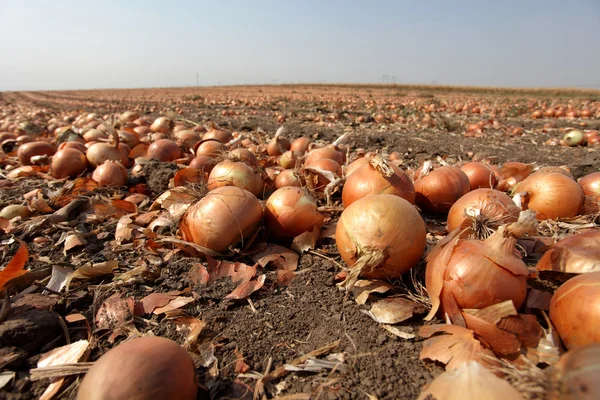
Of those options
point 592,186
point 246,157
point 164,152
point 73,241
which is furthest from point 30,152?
point 592,186

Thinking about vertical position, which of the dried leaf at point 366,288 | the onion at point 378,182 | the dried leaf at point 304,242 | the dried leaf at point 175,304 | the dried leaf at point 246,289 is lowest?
the dried leaf at point 175,304

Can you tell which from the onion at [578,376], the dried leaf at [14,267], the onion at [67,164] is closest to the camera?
the onion at [578,376]

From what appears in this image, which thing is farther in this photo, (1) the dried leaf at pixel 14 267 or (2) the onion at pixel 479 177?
(2) the onion at pixel 479 177

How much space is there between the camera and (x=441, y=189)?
233cm

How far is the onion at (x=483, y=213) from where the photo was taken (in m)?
1.57

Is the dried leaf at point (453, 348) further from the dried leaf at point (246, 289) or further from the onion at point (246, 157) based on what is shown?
the onion at point (246, 157)

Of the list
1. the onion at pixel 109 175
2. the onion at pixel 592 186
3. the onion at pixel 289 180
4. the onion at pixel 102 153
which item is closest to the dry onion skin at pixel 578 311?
the onion at pixel 592 186

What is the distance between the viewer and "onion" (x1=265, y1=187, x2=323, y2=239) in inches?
79.4

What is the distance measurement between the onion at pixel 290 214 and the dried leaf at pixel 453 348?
98cm

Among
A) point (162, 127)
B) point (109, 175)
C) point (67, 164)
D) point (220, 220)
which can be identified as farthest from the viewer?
point (162, 127)

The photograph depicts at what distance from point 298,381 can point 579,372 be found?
791 millimetres

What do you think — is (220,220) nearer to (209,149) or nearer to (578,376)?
(578,376)

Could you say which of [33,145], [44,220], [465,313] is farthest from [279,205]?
[33,145]

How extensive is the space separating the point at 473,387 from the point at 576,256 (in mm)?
919
